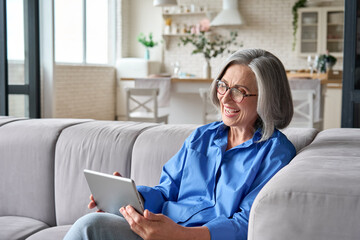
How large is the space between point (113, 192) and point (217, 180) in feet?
1.20

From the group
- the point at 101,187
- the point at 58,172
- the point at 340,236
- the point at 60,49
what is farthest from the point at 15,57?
the point at 60,49

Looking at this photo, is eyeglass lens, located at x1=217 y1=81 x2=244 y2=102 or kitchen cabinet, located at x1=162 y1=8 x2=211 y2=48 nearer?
eyeglass lens, located at x1=217 y1=81 x2=244 y2=102

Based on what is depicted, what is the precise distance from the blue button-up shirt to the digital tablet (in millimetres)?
145

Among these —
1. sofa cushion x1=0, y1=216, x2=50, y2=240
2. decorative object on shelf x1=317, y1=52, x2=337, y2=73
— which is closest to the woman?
sofa cushion x1=0, y1=216, x2=50, y2=240

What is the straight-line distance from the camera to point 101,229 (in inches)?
57.4

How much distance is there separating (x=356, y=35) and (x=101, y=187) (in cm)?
142

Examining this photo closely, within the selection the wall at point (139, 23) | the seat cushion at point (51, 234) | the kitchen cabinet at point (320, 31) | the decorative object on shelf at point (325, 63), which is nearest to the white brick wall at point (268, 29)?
the kitchen cabinet at point (320, 31)

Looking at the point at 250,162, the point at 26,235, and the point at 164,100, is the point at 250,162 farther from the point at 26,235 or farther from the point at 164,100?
the point at 164,100

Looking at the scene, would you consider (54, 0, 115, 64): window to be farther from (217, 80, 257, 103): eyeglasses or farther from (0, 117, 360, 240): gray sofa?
(217, 80, 257, 103): eyeglasses

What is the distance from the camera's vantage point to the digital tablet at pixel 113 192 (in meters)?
1.43

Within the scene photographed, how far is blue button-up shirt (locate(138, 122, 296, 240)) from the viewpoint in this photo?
150 centimetres

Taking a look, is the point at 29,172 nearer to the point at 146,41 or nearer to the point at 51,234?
the point at 51,234

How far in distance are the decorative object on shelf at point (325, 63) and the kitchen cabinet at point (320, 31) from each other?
85.5 inches

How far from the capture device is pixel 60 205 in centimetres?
223
